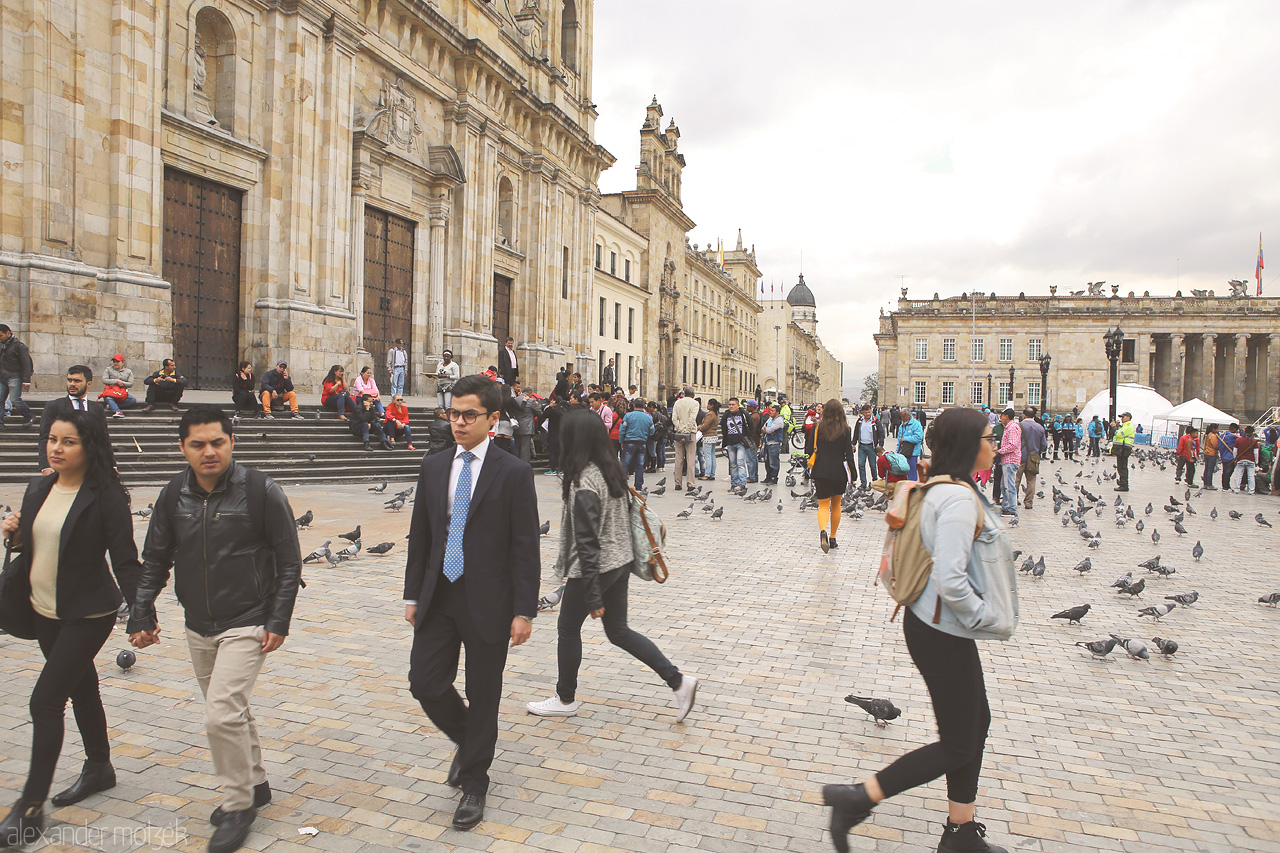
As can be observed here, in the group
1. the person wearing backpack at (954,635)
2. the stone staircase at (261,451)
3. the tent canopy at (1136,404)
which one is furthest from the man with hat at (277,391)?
the tent canopy at (1136,404)

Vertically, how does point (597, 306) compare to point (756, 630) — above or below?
above

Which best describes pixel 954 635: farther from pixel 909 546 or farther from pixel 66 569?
pixel 66 569

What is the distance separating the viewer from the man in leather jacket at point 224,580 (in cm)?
324

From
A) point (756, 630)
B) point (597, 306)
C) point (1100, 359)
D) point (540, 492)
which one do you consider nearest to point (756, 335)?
point (1100, 359)

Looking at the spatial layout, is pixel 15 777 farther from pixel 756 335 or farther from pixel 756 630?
pixel 756 335

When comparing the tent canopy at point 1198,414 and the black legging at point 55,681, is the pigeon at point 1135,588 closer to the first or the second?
the black legging at point 55,681

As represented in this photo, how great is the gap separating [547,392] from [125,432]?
61.6 feet

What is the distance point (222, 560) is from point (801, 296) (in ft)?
449

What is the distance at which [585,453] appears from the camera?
4469mm

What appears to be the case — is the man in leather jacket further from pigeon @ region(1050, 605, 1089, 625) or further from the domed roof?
the domed roof

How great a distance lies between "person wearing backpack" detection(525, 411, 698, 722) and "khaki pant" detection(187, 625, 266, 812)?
166 cm

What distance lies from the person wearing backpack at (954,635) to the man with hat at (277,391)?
14613 mm

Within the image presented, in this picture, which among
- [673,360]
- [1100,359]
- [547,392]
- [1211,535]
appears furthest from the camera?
[1100,359]

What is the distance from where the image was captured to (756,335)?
93375 mm
